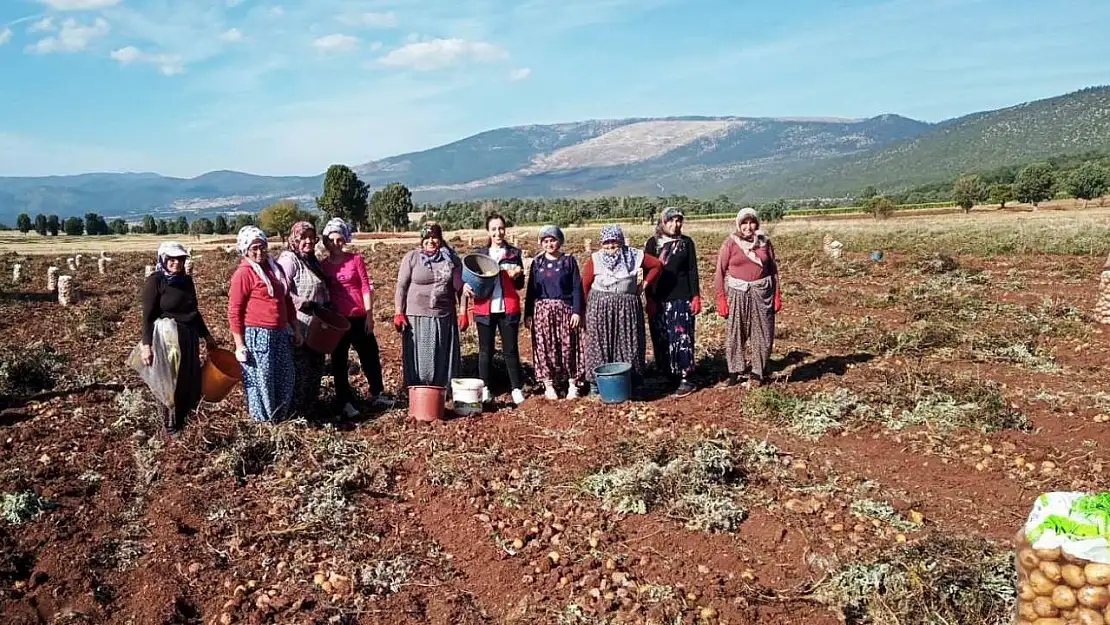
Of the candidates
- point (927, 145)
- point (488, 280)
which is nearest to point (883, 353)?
point (488, 280)

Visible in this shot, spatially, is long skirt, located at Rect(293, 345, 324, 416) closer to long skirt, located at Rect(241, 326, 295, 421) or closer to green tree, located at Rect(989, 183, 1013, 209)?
long skirt, located at Rect(241, 326, 295, 421)

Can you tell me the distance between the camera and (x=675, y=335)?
6586 millimetres

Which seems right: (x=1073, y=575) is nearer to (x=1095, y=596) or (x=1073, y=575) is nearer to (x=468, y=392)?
(x=1095, y=596)

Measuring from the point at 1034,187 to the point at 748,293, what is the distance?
5884 cm

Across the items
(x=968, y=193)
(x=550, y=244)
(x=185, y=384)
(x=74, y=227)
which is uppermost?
(x=74, y=227)

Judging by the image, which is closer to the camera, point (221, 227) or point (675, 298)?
point (675, 298)

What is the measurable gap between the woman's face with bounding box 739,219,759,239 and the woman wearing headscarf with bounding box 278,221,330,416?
3.34m

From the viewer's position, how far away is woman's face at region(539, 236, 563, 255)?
6.21 metres

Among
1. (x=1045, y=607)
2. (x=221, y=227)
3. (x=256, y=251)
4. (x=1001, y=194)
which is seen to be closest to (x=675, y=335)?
(x=256, y=251)

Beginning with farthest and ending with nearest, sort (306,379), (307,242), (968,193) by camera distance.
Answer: (968,193) < (306,379) < (307,242)

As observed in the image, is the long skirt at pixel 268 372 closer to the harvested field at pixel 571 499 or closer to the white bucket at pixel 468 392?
the harvested field at pixel 571 499

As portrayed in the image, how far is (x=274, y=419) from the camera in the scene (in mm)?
5633

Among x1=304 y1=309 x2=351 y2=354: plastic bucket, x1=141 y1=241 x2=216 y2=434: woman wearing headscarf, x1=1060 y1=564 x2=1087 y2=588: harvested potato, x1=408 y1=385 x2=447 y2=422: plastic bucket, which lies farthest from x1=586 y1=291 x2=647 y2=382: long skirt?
x1=1060 y1=564 x2=1087 y2=588: harvested potato

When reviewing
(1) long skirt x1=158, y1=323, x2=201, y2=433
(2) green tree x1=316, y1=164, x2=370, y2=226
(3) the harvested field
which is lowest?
(3) the harvested field
